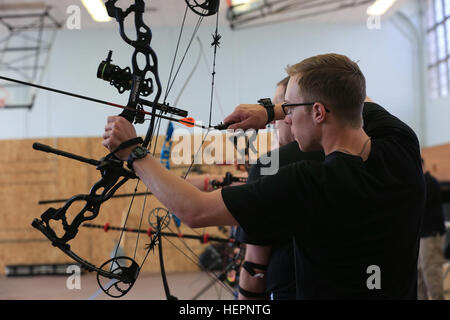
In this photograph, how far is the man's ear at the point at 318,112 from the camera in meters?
1.06

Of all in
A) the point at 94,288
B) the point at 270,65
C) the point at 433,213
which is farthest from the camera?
the point at 270,65

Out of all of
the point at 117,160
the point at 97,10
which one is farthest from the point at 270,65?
the point at 117,160

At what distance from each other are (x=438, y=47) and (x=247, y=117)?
1033 centimetres

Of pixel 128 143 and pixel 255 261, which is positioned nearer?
pixel 128 143

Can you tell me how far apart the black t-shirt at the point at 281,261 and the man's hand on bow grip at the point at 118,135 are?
56 cm

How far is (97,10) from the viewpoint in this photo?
190 inches

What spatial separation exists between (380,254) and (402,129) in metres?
0.40

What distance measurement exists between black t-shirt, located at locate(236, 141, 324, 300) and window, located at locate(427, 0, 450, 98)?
31.4 feet

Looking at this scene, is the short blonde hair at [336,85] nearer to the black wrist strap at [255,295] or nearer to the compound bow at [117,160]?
the compound bow at [117,160]

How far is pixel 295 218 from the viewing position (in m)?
0.95

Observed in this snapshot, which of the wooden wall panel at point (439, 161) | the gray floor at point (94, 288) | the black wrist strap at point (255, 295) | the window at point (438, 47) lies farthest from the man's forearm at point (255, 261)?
the window at point (438, 47)

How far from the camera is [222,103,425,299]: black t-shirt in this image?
95 centimetres

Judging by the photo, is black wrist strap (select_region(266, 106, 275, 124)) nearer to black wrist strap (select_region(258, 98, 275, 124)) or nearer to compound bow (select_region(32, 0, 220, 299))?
black wrist strap (select_region(258, 98, 275, 124))

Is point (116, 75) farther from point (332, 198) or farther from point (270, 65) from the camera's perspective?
point (270, 65)
